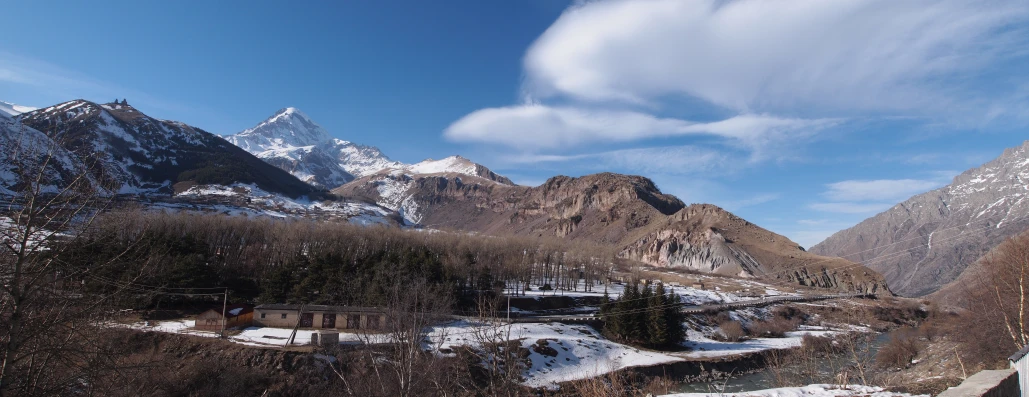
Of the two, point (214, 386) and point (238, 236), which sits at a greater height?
point (238, 236)

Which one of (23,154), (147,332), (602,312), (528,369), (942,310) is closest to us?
(23,154)

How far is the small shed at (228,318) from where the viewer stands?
42312mm

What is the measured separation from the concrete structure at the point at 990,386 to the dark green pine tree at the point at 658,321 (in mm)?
46337

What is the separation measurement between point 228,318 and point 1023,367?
5204cm

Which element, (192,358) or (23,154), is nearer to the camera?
(23,154)

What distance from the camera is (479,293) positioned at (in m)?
64.4

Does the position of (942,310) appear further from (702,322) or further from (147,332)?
(147,332)

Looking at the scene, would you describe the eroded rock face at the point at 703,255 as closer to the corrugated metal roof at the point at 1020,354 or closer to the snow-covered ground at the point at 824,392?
the snow-covered ground at the point at 824,392

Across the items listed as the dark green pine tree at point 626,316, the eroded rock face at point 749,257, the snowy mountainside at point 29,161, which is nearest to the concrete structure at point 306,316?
the dark green pine tree at point 626,316

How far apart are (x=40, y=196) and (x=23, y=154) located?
28.2 inches

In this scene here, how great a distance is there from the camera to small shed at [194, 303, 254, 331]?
42312 millimetres

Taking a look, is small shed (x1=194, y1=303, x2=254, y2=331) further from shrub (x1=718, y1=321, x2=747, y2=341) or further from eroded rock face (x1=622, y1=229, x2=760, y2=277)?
eroded rock face (x1=622, y1=229, x2=760, y2=277)

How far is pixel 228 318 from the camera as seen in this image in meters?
43.6

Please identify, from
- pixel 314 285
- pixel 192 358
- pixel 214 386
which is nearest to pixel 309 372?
pixel 214 386
